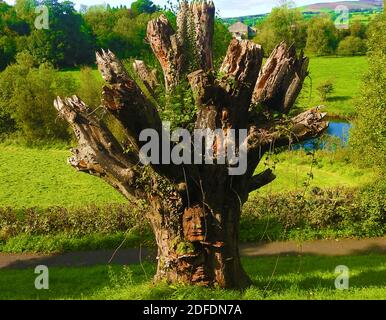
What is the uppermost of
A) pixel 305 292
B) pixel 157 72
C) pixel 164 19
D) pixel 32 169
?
pixel 164 19

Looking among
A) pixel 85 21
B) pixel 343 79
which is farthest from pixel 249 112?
pixel 85 21

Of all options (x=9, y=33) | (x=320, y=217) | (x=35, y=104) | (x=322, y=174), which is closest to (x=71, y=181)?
(x=35, y=104)

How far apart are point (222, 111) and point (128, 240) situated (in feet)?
32.6

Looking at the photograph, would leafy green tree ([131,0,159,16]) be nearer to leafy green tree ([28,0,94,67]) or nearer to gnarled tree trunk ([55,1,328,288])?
leafy green tree ([28,0,94,67])

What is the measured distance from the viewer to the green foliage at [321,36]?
68500 millimetres

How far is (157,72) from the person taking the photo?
10.1 metres

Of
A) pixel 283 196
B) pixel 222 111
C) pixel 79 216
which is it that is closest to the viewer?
pixel 222 111

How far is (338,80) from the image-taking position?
5734 cm

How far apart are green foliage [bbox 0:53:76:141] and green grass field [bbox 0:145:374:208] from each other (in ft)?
17.9

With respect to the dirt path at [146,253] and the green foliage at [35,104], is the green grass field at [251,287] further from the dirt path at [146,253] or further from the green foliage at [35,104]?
the green foliage at [35,104]

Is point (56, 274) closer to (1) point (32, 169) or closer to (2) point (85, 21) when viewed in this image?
(1) point (32, 169)

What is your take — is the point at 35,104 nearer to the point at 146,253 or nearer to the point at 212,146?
the point at 146,253

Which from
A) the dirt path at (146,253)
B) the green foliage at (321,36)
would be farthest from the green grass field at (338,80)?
the dirt path at (146,253)

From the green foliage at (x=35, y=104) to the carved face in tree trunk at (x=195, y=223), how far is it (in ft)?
97.4
